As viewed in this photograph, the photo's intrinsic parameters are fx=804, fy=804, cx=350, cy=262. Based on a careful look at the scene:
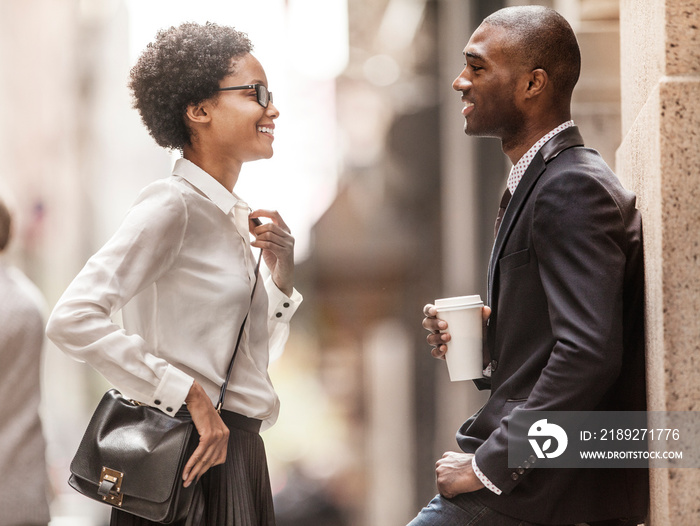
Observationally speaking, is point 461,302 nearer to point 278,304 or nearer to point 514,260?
point 514,260

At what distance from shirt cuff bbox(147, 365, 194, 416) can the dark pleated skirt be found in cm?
22

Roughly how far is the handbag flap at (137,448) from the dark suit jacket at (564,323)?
730 mm

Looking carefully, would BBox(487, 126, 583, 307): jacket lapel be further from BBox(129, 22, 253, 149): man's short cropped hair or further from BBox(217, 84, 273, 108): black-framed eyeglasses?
BBox(129, 22, 253, 149): man's short cropped hair

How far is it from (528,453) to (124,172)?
8831 millimetres

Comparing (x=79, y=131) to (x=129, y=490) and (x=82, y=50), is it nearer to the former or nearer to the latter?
(x=82, y=50)

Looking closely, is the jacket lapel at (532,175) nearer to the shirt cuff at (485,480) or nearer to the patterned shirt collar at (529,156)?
the patterned shirt collar at (529,156)

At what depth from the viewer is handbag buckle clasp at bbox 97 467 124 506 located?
6.55ft

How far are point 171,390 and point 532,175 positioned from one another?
1.04 metres

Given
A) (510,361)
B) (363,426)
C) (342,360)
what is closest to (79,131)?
(342,360)

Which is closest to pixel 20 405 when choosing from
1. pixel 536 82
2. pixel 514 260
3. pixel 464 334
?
pixel 464 334

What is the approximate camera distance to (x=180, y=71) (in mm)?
2311

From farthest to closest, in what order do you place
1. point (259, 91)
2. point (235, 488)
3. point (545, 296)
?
point (259, 91), point (235, 488), point (545, 296)

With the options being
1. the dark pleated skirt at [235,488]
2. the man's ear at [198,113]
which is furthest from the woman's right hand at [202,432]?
the man's ear at [198,113]

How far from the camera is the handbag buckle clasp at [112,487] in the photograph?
1995mm
